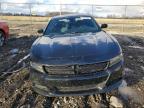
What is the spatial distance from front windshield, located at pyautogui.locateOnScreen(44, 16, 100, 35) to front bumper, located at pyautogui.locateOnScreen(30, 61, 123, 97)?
2288 mm

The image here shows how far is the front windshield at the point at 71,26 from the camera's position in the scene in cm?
953

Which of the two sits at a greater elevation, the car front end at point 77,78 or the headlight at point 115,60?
the headlight at point 115,60

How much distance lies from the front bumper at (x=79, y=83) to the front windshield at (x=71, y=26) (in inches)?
90.1

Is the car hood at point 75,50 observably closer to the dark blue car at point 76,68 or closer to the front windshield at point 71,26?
the dark blue car at point 76,68

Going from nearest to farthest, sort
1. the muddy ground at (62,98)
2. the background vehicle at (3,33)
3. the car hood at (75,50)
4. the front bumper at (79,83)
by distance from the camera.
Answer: the front bumper at (79,83) < the car hood at (75,50) < the muddy ground at (62,98) < the background vehicle at (3,33)

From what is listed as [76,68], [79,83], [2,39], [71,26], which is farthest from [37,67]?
[2,39]

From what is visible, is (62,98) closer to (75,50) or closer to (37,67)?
(37,67)

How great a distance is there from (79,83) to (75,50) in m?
0.78

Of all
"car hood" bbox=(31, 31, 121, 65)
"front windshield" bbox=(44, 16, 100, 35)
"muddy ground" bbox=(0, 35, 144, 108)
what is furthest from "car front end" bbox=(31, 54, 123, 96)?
"front windshield" bbox=(44, 16, 100, 35)

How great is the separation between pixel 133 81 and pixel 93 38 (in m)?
1.54

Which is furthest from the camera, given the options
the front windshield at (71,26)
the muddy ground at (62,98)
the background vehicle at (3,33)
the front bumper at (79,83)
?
the background vehicle at (3,33)

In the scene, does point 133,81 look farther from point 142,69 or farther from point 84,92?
point 84,92

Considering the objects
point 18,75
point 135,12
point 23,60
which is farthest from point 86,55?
point 135,12

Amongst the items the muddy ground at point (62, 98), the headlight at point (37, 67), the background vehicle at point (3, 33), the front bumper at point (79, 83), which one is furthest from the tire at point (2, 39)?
the front bumper at point (79, 83)
